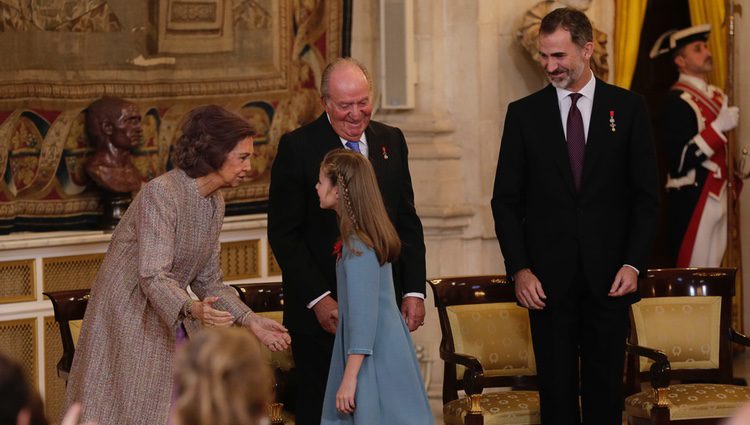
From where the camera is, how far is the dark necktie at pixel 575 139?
16.6 ft

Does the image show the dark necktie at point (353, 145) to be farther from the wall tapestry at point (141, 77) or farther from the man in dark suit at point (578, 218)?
the wall tapestry at point (141, 77)

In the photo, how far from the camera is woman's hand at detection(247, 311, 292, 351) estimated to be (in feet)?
14.1

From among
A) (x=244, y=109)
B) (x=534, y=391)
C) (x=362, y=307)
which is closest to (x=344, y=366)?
(x=362, y=307)

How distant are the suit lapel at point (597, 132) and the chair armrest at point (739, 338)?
1.20 metres

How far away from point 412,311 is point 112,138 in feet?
8.30

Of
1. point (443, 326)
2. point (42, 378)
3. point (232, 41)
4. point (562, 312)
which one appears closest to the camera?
point (562, 312)

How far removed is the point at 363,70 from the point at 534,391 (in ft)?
5.66

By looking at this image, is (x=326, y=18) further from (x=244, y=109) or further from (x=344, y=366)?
(x=344, y=366)

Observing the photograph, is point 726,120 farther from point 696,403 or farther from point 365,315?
point 365,315

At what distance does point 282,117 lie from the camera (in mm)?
7566

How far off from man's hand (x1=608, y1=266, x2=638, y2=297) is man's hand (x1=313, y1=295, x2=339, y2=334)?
1.08 metres

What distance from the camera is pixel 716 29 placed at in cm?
878

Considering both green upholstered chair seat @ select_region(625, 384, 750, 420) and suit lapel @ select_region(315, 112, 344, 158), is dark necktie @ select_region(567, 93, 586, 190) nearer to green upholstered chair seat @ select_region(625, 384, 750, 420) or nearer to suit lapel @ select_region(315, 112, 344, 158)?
suit lapel @ select_region(315, 112, 344, 158)

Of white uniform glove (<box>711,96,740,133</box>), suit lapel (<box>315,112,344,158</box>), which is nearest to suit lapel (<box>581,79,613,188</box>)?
suit lapel (<box>315,112,344,158</box>)
